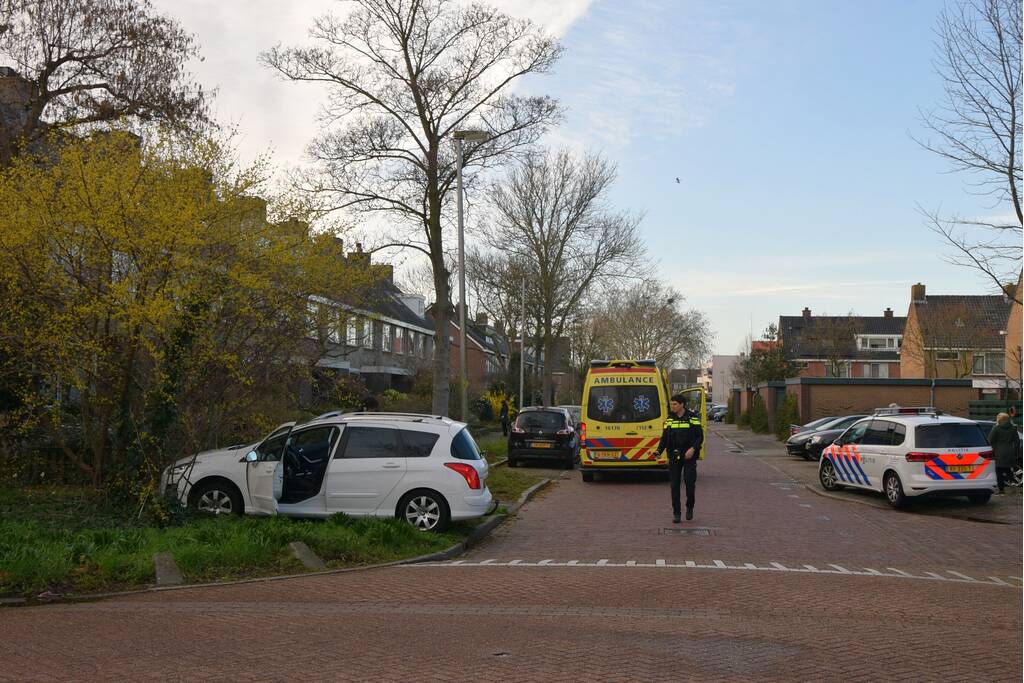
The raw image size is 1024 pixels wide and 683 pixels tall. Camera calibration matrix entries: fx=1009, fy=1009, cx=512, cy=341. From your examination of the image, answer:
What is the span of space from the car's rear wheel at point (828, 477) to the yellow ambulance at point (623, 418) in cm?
282

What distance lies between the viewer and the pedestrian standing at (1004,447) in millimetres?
19266

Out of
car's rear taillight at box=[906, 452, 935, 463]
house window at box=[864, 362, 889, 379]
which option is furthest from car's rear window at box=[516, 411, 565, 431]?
house window at box=[864, 362, 889, 379]

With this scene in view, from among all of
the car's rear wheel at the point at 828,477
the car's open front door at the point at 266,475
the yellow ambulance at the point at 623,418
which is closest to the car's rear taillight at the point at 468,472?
the car's open front door at the point at 266,475

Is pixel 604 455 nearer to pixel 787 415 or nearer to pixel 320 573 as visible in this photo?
pixel 320 573

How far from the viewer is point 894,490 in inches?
688

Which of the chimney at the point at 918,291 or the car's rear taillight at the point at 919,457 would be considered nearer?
the car's rear taillight at the point at 919,457

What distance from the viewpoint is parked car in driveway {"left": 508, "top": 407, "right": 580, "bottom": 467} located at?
2655cm

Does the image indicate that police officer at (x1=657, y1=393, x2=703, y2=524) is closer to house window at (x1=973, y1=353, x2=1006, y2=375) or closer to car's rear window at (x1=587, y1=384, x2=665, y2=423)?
car's rear window at (x1=587, y1=384, x2=665, y2=423)

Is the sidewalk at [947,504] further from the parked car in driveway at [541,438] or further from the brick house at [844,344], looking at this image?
the brick house at [844,344]

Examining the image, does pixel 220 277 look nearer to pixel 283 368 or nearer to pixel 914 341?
pixel 283 368

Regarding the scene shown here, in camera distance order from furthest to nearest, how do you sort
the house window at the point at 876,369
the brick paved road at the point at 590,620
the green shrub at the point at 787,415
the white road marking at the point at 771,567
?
the house window at the point at 876,369 < the green shrub at the point at 787,415 < the white road marking at the point at 771,567 < the brick paved road at the point at 590,620

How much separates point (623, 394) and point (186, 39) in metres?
11.9

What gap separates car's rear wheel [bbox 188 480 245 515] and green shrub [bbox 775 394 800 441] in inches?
1301

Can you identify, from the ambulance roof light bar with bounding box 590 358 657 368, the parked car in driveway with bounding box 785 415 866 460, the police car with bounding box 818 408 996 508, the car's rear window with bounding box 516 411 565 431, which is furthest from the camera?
the parked car in driveway with bounding box 785 415 866 460
